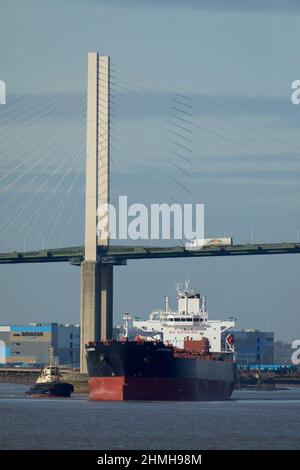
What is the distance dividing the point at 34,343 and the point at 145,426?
104 m

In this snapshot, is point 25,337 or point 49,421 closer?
point 49,421

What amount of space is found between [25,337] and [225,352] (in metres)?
71.3

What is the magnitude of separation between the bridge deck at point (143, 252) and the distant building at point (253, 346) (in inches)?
2772

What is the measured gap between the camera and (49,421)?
48.3 metres

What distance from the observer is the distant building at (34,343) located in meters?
148

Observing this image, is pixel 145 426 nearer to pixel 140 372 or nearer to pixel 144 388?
pixel 144 388

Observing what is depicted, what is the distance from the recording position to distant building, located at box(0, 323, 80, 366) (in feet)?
486

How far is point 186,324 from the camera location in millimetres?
79812

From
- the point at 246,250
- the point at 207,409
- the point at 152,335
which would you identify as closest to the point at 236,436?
the point at 207,409

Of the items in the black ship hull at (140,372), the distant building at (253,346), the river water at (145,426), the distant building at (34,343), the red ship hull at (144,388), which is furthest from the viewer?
the distant building at (253,346)

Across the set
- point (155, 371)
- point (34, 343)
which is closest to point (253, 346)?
point (34, 343)

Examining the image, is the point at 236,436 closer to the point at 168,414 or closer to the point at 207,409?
the point at 168,414

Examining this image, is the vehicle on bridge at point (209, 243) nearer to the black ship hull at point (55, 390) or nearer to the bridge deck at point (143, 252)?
the bridge deck at point (143, 252)

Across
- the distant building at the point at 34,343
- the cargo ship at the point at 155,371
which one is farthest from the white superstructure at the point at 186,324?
the distant building at the point at 34,343
